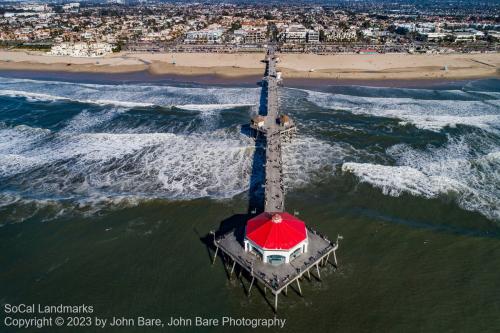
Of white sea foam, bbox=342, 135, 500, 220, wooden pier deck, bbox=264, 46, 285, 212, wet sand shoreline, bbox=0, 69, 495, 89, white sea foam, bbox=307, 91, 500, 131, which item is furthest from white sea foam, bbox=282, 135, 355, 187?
wet sand shoreline, bbox=0, 69, 495, 89

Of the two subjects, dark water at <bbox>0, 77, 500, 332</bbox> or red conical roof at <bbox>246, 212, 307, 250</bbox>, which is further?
dark water at <bbox>0, 77, 500, 332</bbox>

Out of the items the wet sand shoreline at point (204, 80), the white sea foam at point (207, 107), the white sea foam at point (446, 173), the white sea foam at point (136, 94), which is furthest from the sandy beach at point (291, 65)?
the white sea foam at point (446, 173)

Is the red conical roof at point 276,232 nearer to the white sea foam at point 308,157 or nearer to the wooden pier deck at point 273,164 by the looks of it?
the wooden pier deck at point 273,164

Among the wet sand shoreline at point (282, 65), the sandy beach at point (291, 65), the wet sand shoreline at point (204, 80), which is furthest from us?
the sandy beach at point (291, 65)

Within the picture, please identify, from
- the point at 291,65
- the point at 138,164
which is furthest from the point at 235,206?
the point at 291,65

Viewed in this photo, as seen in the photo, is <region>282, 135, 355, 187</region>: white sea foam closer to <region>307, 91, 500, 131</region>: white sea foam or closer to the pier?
the pier

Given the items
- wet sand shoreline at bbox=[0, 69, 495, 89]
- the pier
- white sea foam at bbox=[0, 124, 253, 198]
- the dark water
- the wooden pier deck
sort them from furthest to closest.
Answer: wet sand shoreline at bbox=[0, 69, 495, 89] → white sea foam at bbox=[0, 124, 253, 198] → the wooden pier deck → the dark water → the pier

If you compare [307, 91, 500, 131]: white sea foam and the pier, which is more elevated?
[307, 91, 500, 131]: white sea foam
